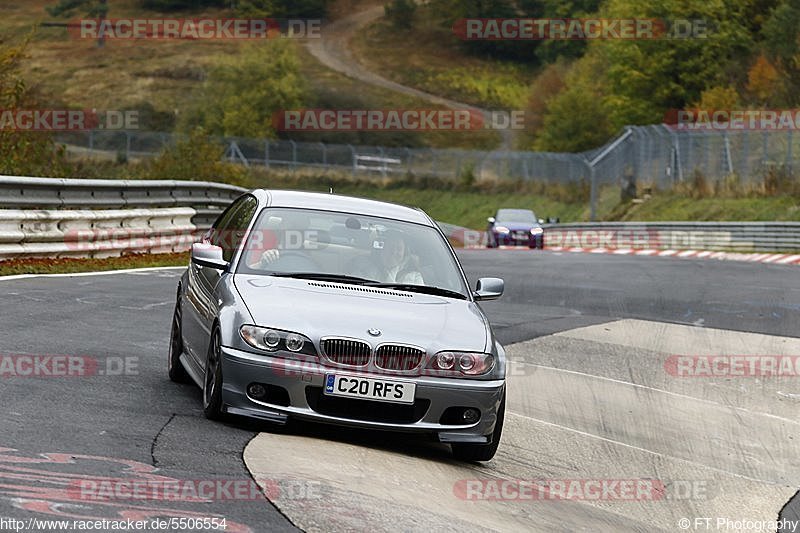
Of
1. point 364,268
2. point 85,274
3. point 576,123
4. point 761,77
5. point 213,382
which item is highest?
point 364,268

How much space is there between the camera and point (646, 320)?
17.2m

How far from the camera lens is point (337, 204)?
9.74 metres

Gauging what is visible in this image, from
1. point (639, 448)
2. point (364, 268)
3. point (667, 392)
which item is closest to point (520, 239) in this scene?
point (667, 392)

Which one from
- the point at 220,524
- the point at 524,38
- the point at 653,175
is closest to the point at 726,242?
the point at 653,175

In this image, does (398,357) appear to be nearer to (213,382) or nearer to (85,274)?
(213,382)

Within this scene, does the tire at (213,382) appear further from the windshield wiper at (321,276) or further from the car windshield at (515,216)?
the car windshield at (515,216)

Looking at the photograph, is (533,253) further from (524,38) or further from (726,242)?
(524,38)

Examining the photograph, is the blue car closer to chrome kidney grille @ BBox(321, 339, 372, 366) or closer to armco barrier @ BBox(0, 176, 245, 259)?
armco barrier @ BBox(0, 176, 245, 259)

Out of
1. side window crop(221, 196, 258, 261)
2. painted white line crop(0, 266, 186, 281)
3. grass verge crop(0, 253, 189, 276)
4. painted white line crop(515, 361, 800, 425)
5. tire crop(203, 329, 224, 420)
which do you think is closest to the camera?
tire crop(203, 329, 224, 420)

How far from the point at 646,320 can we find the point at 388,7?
4826 inches

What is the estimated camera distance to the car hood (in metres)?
8.11

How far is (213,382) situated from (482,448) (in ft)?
5.30

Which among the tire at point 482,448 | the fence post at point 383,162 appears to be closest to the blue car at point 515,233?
the tire at point 482,448

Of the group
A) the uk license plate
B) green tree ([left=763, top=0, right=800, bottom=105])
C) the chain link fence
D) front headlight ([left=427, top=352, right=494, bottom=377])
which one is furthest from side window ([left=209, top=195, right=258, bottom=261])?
green tree ([left=763, top=0, right=800, bottom=105])
